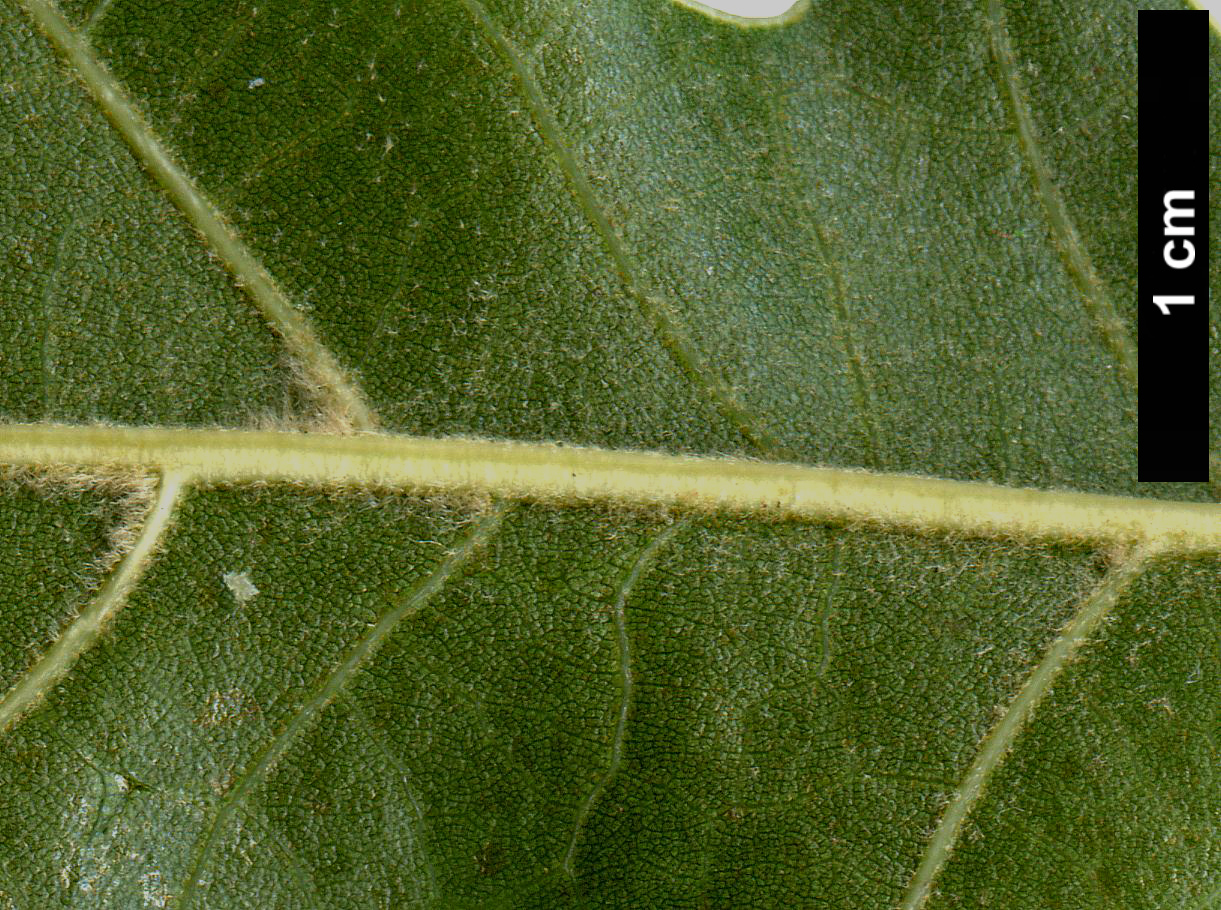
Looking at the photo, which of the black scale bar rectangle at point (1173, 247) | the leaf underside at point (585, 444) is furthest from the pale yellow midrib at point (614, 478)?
the black scale bar rectangle at point (1173, 247)

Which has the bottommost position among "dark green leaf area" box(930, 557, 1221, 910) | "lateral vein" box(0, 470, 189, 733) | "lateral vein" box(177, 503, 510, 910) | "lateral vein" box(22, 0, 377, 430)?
"dark green leaf area" box(930, 557, 1221, 910)

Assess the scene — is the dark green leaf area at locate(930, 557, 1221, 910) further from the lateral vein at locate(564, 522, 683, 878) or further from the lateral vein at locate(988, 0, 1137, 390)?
the lateral vein at locate(564, 522, 683, 878)

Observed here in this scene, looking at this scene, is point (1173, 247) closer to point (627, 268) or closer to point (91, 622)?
point (627, 268)

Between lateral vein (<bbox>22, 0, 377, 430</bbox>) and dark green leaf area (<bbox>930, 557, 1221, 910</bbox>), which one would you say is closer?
lateral vein (<bbox>22, 0, 377, 430</bbox>)

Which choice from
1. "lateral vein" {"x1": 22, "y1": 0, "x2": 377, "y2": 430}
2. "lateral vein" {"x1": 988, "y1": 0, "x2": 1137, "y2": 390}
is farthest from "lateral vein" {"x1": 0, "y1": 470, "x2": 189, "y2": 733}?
"lateral vein" {"x1": 988, "y1": 0, "x2": 1137, "y2": 390}

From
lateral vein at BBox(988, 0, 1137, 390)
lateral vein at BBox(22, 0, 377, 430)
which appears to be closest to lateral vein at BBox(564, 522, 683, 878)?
lateral vein at BBox(22, 0, 377, 430)

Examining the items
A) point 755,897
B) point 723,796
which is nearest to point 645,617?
point 723,796

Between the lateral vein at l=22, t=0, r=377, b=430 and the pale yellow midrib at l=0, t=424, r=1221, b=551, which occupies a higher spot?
the lateral vein at l=22, t=0, r=377, b=430
